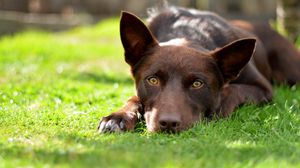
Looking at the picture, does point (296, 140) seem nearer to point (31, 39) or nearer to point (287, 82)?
point (287, 82)

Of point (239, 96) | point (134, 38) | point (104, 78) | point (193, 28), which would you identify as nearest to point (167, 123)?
point (134, 38)

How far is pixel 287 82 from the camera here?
268 inches

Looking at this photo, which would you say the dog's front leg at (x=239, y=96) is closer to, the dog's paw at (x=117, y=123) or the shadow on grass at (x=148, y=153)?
the dog's paw at (x=117, y=123)

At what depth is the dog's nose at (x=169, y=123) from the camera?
12.9ft

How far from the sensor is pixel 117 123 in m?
4.18

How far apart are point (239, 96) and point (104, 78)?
2656 mm

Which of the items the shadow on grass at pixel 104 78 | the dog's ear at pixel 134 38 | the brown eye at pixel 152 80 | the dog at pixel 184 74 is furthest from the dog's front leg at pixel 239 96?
the shadow on grass at pixel 104 78

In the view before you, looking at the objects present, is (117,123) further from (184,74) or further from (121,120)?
(184,74)

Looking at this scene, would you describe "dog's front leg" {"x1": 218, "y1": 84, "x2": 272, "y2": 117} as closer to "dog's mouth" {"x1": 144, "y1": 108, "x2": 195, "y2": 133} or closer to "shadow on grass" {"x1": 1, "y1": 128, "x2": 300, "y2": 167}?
"dog's mouth" {"x1": 144, "y1": 108, "x2": 195, "y2": 133}

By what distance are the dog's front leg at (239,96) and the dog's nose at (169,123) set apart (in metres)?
0.80

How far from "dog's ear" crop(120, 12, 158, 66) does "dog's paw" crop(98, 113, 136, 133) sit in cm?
62

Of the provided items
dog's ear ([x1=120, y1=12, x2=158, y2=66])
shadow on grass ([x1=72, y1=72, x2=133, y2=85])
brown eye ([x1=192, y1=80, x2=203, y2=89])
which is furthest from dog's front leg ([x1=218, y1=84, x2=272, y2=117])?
shadow on grass ([x1=72, y1=72, x2=133, y2=85])

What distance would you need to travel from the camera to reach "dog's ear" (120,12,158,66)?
4.60 metres

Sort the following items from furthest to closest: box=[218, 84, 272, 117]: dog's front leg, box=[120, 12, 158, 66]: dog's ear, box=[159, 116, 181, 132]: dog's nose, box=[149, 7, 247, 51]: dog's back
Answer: box=[149, 7, 247, 51]: dog's back, box=[218, 84, 272, 117]: dog's front leg, box=[120, 12, 158, 66]: dog's ear, box=[159, 116, 181, 132]: dog's nose
